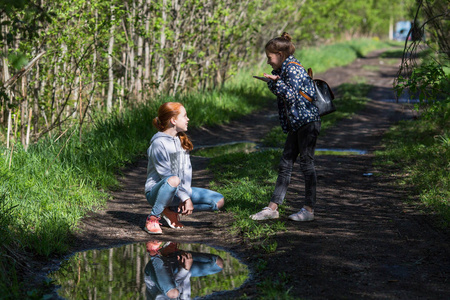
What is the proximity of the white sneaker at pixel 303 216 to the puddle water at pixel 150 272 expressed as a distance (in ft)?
3.29

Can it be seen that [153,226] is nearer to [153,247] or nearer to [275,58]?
[153,247]

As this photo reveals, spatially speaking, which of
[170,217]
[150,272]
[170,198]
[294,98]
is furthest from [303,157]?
[150,272]

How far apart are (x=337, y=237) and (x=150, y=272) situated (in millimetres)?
1736

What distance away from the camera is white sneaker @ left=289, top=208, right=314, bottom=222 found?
17.3 ft

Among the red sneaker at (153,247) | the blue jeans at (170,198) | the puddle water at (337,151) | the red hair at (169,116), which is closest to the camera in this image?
the red sneaker at (153,247)

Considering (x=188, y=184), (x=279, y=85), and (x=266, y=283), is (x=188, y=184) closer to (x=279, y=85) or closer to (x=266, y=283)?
(x=279, y=85)

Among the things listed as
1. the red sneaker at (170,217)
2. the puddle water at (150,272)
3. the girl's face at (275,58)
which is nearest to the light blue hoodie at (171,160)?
the red sneaker at (170,217)

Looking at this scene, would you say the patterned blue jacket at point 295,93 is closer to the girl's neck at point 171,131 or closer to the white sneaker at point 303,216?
the white sneaker at point 303,216

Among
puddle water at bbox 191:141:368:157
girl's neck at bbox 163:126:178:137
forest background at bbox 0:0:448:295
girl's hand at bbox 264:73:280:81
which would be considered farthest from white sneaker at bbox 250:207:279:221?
puddle water at bbox 191:141:368:157

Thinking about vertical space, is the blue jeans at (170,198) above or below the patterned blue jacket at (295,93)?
below

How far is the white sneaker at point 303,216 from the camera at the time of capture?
5258 mm

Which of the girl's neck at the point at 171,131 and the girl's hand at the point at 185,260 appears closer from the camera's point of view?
the girl's hand at the point at 185,260

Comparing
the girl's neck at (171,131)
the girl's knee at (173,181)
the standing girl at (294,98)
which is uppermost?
the standing girl at (294,98)

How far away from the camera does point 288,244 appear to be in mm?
4594
